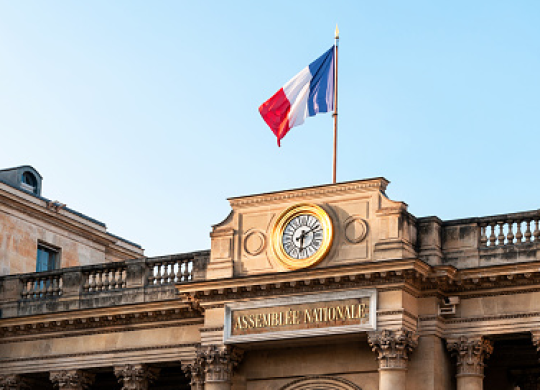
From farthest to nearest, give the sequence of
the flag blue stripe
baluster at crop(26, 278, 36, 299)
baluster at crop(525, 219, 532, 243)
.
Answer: baluster at crop(26, 278, 36, 299) < the flag blue stripe < baluster at crop(525, 219, 532, 243)

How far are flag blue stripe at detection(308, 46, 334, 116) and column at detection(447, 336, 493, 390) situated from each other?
9.37 m

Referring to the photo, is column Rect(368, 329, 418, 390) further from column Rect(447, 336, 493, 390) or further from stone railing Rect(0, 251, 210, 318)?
stone railing Rect(0, 251, 210, 318)

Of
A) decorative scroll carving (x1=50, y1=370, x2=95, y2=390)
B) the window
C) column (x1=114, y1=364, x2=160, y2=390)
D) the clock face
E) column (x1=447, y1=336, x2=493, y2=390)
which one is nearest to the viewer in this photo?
→ column (x1=447, y1=336, x2=493, y2=390)

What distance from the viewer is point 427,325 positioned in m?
39.1

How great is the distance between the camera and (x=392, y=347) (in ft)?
125

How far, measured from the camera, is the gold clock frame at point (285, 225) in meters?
40.0

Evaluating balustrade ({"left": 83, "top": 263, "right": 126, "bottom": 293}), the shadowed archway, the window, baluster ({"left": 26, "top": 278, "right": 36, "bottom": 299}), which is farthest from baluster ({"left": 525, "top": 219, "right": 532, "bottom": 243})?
the window

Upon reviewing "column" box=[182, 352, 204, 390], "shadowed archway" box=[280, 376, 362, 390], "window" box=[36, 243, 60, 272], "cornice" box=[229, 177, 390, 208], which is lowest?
"shadowed archway" box=[280, 376, 362, 390]

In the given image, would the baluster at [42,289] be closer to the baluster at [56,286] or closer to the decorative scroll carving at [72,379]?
the baluster at [56,286]

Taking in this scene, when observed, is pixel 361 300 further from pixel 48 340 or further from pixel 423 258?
pixel 48 340

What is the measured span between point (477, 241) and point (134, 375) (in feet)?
41.1

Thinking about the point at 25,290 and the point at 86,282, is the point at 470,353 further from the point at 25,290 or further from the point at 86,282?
the point at 25,290

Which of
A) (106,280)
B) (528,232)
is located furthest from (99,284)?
(528,232)

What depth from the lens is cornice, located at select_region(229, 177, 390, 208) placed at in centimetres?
3994
